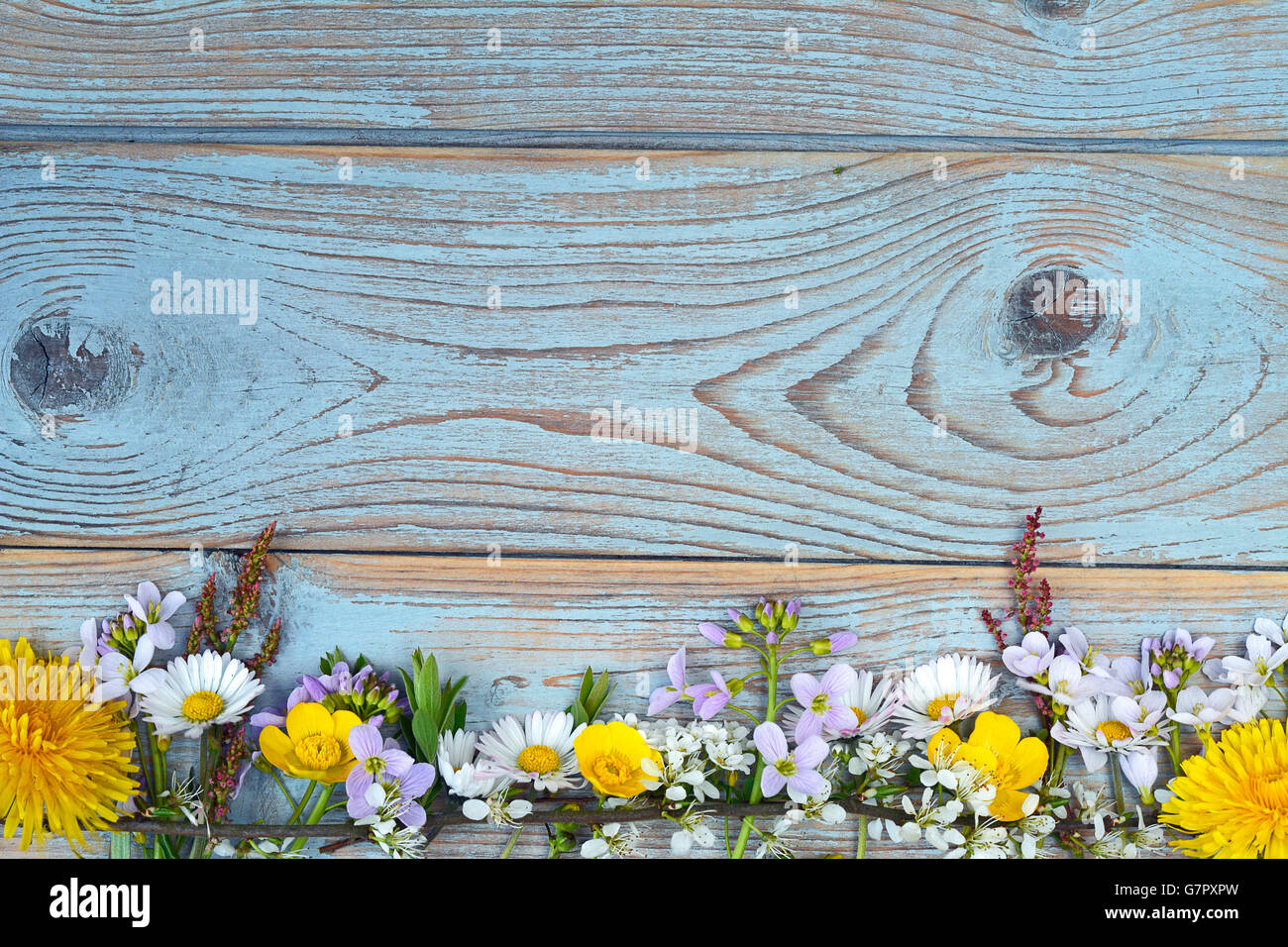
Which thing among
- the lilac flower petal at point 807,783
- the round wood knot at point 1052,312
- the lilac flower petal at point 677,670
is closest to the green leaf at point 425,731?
the lilac flower petal at point 677,670

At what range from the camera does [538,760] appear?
747mm

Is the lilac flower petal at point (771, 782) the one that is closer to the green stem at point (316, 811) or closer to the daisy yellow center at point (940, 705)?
the daisy yellow center at point (940, 705)

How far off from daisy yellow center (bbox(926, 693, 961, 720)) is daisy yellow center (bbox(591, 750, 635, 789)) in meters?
0.31

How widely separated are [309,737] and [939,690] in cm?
64

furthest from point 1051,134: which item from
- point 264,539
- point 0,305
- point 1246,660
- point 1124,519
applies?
point 0,305

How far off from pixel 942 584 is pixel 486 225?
0.62 m

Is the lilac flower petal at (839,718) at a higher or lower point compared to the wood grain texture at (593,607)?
lower

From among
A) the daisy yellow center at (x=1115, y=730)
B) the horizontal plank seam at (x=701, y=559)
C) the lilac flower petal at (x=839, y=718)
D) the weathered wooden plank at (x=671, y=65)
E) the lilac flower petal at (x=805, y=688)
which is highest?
the weathered wooden plank at (x=671, y=65)

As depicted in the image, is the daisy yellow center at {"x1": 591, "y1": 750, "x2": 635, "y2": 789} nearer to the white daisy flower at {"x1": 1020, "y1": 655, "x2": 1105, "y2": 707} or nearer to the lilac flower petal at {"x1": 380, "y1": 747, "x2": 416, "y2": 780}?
the lilac flower petal at {"x1": 380, "y1": 747, "x2": 416, "y2": 780}

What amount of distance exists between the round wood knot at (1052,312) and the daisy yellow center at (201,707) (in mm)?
894

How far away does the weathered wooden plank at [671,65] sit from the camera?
0.79m

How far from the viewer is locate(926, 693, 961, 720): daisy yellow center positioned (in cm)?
75

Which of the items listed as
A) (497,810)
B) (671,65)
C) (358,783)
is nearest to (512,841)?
(497,810)

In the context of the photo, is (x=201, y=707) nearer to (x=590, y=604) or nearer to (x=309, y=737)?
(x=309, y=737)
